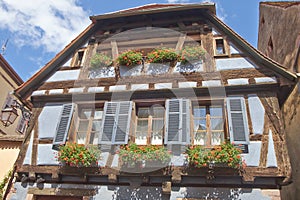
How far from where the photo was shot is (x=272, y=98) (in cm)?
645

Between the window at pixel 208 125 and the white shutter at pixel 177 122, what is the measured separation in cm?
35

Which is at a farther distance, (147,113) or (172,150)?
(147,113)

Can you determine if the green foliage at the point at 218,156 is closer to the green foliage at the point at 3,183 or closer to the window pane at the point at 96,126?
the window pane at the point at 96,126

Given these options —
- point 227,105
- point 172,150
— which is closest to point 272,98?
point 227,105

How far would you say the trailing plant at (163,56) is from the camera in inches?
295

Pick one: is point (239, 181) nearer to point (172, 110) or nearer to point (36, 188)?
point (172, 110)

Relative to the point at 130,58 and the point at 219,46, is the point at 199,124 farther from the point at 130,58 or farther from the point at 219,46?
the point at 130,58

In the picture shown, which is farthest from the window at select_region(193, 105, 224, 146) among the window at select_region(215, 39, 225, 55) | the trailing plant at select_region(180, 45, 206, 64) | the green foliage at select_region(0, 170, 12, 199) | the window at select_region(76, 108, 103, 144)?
the green foliage at select_region(0, 170, 12, 199)

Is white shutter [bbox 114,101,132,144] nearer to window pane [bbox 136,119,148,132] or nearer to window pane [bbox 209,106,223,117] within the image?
window pane [bbox 136,119,148,132]

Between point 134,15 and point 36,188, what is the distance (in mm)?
5821

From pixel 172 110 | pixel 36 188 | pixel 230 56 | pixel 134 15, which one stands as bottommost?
pixel 36 188

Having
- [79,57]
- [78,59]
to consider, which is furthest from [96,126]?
[79,57]

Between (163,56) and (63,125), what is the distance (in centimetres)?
326

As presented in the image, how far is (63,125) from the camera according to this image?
701 cm
